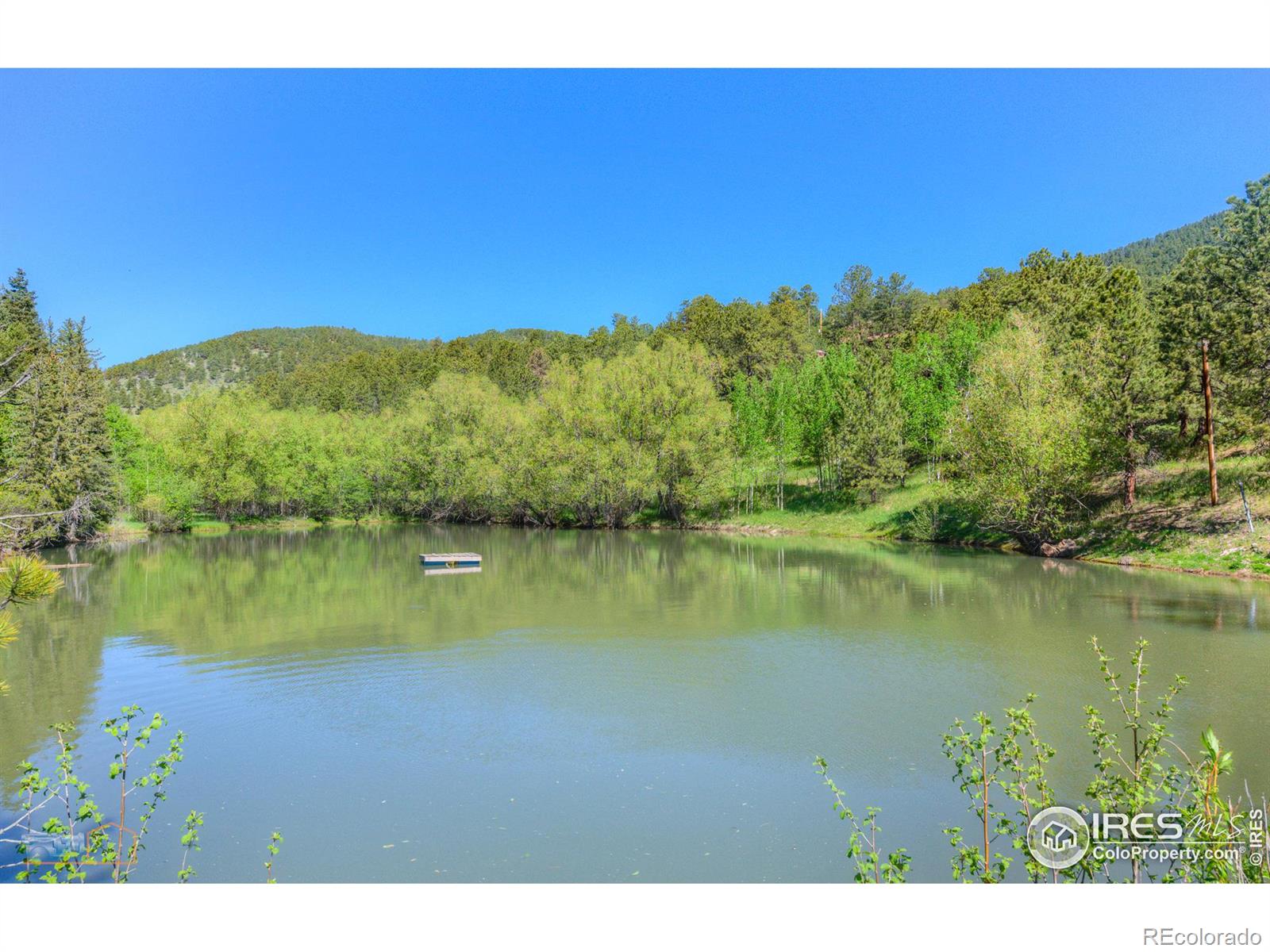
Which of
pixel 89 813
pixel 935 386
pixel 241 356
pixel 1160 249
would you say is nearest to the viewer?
pixel 89 813

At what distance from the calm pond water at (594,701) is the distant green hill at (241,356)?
119774mm

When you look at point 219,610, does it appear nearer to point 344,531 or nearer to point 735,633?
point 735,633

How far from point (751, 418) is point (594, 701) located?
4394 cm

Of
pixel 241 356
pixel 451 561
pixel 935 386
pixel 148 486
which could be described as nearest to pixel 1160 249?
pixel 935 386

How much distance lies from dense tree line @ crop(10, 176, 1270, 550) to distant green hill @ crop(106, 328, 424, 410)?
6276 cm

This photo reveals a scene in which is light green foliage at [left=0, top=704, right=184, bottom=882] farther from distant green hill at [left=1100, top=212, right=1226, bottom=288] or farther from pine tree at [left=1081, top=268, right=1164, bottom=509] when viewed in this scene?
distant green hill at [left=1100, top=212, right=1226, bottom=288]

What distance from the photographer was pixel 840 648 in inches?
595

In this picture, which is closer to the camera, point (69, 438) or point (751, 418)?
point (69, 438)

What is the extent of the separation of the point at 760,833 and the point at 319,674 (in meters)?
9.54

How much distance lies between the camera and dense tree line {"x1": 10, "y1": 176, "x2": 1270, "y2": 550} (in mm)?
28328

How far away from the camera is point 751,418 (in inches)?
2132

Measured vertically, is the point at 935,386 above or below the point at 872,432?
above

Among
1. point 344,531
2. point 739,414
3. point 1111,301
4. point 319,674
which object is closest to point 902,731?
point 319,674

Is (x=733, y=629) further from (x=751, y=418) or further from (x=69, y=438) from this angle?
(x=69, y=438)
